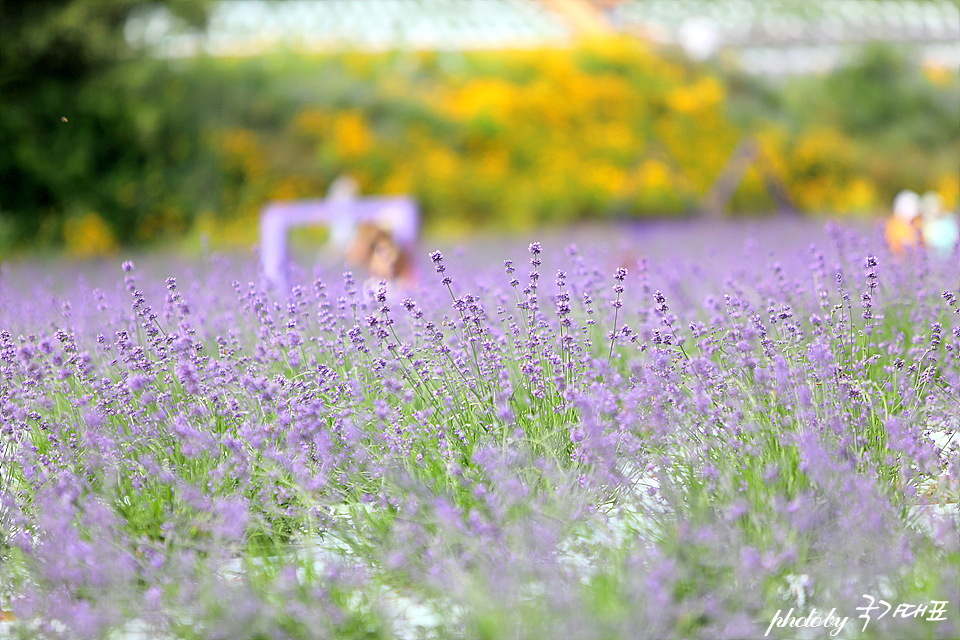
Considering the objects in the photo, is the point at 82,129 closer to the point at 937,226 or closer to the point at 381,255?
the point at 381,255

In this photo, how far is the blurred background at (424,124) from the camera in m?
9.95

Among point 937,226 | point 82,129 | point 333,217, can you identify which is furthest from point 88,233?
point 937,226

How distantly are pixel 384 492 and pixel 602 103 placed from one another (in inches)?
419

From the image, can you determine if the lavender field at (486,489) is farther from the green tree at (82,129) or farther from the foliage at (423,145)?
the green tree at (82,129)

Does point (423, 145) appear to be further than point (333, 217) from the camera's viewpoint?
Yes

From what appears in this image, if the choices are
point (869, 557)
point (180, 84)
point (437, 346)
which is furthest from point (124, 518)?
point (180, 84)

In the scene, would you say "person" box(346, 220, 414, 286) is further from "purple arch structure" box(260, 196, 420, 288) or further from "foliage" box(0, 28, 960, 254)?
"foliage" box(0, 28, 960, 254)

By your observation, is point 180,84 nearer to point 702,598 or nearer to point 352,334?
point 352,334

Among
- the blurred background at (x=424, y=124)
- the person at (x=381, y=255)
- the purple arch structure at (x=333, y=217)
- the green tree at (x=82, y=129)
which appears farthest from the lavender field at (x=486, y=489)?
the green tree at (x=82, y=129)

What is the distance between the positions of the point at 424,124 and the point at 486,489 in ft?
31.5

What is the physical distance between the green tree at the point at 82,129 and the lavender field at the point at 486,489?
7844mm

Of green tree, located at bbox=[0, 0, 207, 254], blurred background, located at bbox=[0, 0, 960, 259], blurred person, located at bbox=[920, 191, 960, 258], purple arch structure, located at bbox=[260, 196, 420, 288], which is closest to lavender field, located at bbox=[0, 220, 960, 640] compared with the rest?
blurred person, located at bbox=[920, 191, 960, 258]

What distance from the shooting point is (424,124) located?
11227mm

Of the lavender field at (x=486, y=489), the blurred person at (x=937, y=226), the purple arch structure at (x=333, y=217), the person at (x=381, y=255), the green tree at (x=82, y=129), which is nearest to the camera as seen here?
the lavender field at (x=486, y=489)
